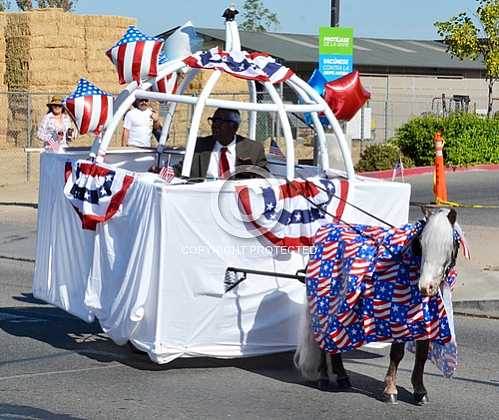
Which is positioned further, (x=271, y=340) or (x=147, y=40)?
(x=147, y=40)

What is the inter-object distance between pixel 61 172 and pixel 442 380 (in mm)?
3609

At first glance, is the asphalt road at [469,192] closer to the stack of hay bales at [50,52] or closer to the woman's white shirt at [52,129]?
the woman's white shirt at [52,129]

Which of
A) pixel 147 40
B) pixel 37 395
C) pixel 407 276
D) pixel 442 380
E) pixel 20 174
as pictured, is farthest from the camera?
pixel 20 174

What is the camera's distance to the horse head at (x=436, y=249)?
6.64 metres

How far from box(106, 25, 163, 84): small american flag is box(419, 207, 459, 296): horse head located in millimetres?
2909

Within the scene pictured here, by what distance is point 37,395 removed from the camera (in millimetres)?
7559

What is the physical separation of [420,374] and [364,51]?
3582 cm

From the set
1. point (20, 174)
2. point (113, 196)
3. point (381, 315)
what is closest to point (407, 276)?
point (381, 315)

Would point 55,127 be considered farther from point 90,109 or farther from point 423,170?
point 423,170

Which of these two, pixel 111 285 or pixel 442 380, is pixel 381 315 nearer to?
pixel 442 380

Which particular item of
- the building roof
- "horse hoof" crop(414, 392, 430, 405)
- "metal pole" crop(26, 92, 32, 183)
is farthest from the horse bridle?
the building roof

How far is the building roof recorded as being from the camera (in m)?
37.9

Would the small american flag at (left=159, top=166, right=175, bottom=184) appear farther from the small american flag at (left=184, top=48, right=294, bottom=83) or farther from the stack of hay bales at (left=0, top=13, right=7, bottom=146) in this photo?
the stack of hay bales at (left=0, top=13, right=7, bottom=146)

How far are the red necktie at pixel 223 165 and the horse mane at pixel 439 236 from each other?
2.55 m
